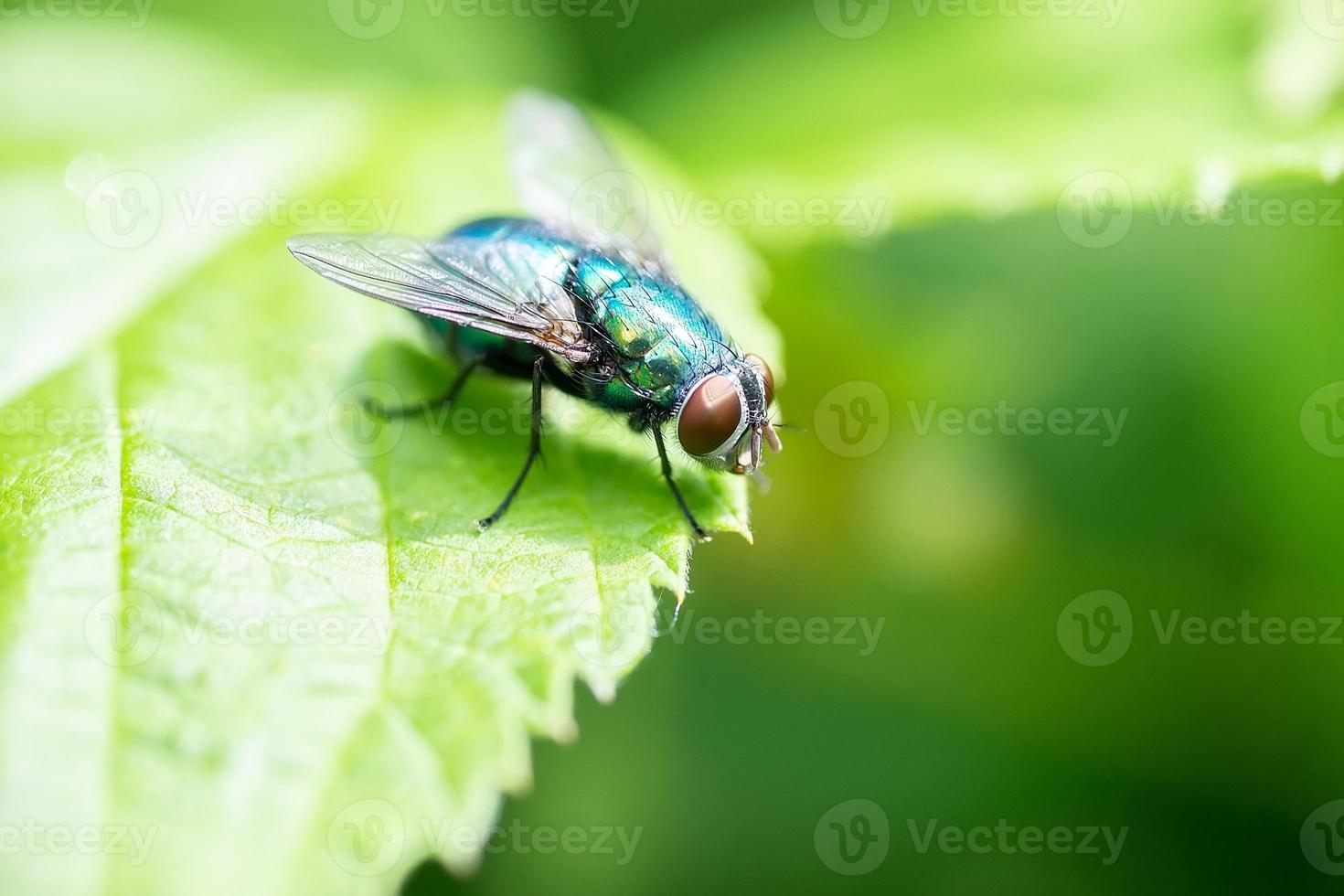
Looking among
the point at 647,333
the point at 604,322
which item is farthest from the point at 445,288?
the point at 647,333

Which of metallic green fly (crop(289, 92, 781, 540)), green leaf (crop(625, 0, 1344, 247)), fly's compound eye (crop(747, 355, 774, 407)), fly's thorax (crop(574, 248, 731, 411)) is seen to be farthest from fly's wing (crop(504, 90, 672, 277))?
fly's compound eye (crop(747, 355, 774, 407))

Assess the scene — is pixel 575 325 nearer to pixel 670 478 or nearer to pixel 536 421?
pixel 536 421

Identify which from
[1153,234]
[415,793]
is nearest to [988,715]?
[1153,234]

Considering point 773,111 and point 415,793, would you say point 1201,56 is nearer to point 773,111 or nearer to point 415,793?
point 773,111

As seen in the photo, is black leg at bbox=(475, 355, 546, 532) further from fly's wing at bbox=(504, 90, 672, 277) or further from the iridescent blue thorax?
fly's wing at bbox=(504, 90, 672, 277)

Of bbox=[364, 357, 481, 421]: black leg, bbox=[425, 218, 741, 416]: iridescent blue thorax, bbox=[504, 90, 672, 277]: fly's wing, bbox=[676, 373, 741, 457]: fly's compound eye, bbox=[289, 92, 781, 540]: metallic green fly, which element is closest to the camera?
bbox=[676, 373, 741, 457]: fly's compound eye

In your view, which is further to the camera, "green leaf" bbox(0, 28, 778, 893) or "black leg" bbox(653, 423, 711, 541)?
"black leg" bbox(653, 423, 711, 541)
